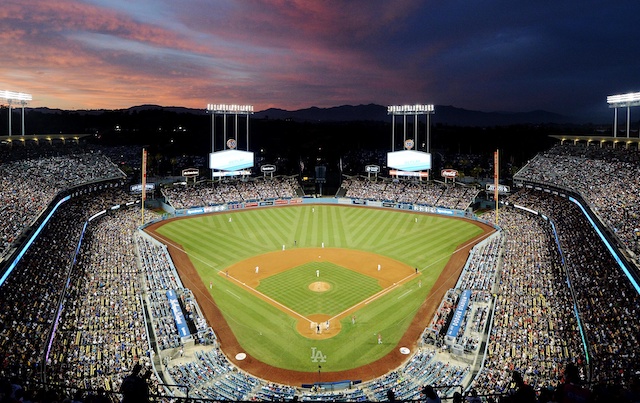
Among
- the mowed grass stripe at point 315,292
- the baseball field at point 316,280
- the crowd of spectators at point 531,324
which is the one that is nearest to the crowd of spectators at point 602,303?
the crowd of spectators at point 531,324

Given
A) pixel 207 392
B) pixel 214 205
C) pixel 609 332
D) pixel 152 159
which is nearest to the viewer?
pixel 207 392

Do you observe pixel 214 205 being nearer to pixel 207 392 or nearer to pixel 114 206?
pixel 114 206

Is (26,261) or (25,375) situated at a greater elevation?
(26,261)

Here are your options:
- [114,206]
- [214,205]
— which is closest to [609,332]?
[214,205]

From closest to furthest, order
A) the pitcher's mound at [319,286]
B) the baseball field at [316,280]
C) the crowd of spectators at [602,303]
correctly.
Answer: the crowd of spectators at [602,303]
the baseball field at [316,280]
the pitcher's mound at [319,286]

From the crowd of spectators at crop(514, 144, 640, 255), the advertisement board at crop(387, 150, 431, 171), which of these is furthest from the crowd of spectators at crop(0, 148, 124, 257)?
the crowd of spectators at crop(514, 144, 640, 255)

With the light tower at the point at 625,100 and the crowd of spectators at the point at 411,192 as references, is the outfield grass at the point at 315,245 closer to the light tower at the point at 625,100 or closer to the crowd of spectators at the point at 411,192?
Result: the crowd of spectators at the point at 411,192

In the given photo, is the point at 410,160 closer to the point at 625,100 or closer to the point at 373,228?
the point at 373,228

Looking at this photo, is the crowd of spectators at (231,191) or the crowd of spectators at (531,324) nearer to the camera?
the crowd of spectators at (531,324)
